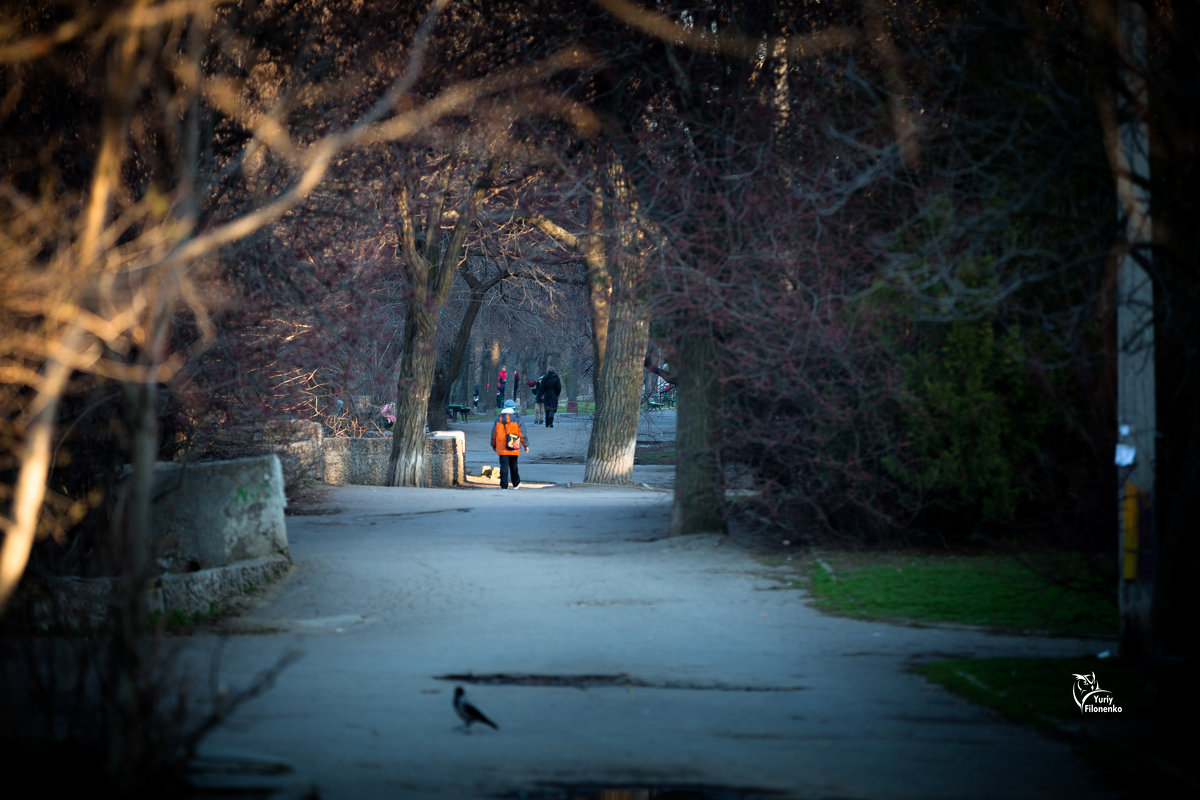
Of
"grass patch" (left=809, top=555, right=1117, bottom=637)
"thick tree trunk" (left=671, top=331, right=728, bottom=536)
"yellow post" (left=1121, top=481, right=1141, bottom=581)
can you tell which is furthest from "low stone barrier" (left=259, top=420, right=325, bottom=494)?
"yellow post" (left=1121, top=481, right=1141, bottom=581)

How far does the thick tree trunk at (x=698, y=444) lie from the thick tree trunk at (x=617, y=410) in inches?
367

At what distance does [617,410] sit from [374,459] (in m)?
5.40

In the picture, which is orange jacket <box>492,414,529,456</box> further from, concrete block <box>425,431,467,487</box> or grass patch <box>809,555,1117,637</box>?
grass patch <box>809,555,1117,637</box>

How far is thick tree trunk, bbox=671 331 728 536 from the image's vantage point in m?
16.1

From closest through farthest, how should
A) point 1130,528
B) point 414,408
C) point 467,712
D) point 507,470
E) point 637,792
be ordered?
1. point 637,792
2. point 467,712
3. point 1130,528
4. point 414,408
5. point 507,470

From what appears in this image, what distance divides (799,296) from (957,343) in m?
1.77

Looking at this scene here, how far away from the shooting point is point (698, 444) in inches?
639

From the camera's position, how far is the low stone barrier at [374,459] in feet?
88.8

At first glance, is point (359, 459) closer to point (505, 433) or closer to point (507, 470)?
point (507, 470)

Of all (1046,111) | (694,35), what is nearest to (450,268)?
(694,35)

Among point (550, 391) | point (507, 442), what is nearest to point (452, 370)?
point (550, 391)

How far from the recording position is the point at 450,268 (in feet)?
87.2

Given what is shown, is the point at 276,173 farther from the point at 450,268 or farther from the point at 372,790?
the point at 450,268

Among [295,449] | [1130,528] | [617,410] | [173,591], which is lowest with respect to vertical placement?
[173,591]
